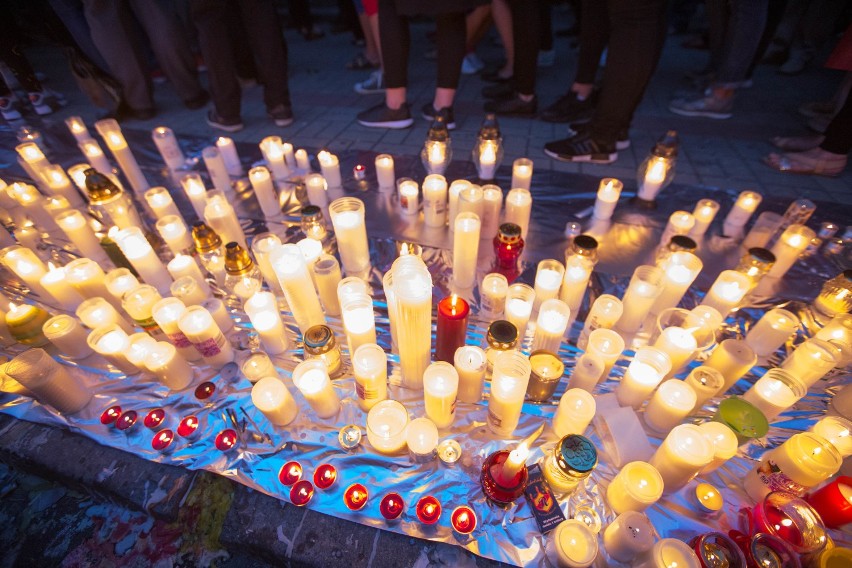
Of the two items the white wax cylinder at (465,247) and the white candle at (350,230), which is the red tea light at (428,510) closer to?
the white wax cylinder at (465,247)

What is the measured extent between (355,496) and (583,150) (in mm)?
3028

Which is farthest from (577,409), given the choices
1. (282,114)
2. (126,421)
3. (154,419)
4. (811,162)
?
(282,114)

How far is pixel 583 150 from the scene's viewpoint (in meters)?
3.18

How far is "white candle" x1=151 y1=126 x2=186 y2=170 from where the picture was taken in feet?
9.70

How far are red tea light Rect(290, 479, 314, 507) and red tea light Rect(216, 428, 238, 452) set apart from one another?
31cm

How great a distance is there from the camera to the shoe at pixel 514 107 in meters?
3.99

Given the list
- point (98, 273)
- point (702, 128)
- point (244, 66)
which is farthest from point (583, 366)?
point (244, 66)

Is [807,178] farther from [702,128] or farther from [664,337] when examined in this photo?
[664,337]

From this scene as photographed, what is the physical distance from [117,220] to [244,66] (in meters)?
3.78

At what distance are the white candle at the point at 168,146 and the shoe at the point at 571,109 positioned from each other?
3403mm

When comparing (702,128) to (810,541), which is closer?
(810,541)

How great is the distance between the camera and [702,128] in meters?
3.84

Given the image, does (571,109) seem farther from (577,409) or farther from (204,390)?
(204,390)

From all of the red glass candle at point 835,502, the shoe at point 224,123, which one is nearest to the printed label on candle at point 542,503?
the red glass candle at point 835,502
